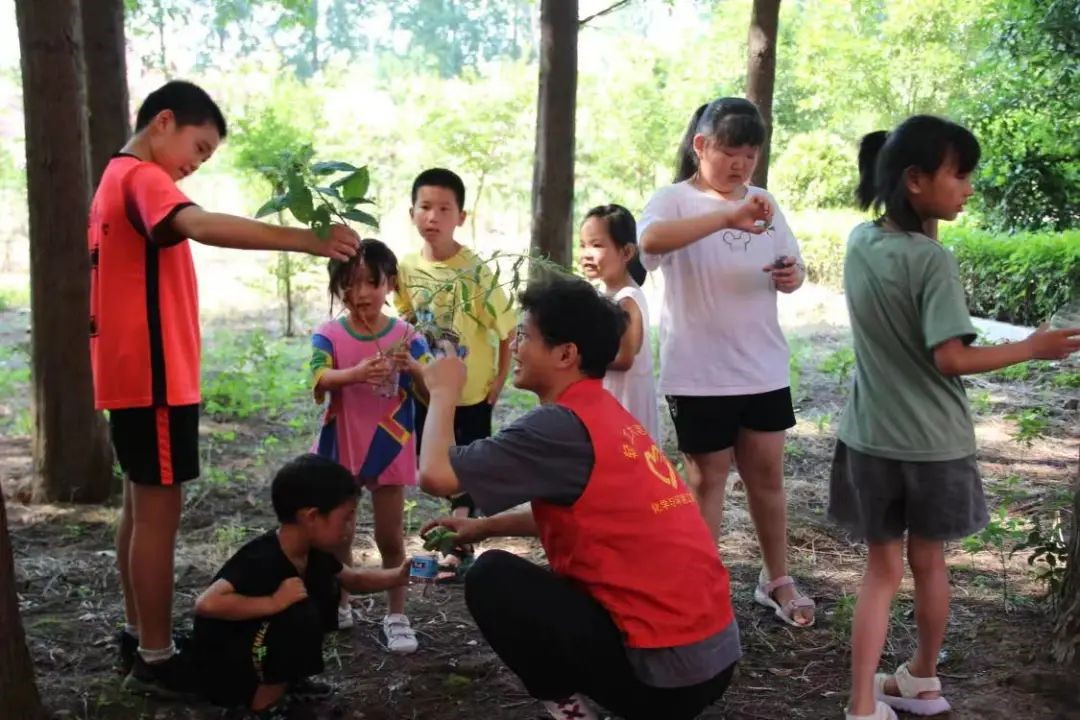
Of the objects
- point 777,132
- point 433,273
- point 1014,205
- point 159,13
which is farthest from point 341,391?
point 777,132

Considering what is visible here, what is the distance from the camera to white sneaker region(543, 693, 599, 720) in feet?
8.08

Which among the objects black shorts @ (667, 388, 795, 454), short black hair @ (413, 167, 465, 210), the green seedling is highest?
short black hair @ (413, 167, 465, 210)

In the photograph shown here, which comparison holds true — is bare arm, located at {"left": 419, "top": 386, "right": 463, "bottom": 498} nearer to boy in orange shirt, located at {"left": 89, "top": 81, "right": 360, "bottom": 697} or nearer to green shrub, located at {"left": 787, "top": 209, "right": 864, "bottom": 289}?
boy in orange shirt, located at {"left": 89, "top": 81, "right": 360, "bottom": 697}

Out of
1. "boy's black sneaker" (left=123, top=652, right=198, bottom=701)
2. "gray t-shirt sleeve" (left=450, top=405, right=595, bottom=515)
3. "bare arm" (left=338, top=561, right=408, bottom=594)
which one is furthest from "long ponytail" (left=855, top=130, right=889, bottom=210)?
"boy's black sneaker" (left=123, top=652, right=198, bottom=701)

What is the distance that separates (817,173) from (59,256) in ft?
56.9

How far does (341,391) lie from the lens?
3.23 m

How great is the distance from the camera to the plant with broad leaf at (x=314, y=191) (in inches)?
96.4

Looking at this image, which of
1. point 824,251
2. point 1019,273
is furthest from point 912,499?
point 824,251

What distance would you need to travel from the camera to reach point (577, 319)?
7.73 feet

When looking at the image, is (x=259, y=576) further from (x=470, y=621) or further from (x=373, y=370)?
(x=470, y=621)

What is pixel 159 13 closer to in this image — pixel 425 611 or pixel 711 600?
pixel 425 611

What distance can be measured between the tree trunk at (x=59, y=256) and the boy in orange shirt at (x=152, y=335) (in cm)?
183

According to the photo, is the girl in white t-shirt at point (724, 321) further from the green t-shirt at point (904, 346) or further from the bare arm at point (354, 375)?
the bare arm at point (354, 375)

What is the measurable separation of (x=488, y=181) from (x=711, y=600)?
14.8 m
